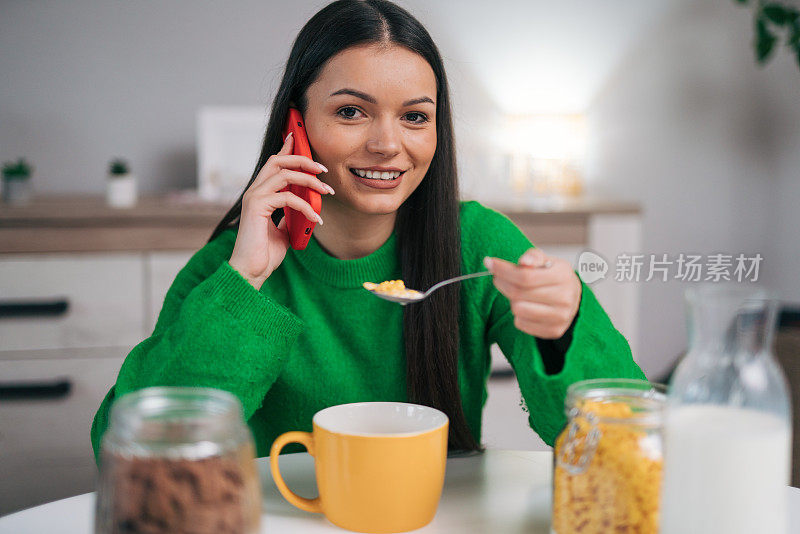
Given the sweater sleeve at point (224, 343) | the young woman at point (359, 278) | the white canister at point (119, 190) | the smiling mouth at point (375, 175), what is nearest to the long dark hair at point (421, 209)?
the young woman at point (359, 278)

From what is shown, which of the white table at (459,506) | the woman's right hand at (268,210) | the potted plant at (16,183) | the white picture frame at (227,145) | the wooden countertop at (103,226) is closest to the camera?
the white table at (459,506)

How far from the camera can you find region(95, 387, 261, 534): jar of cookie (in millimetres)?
436

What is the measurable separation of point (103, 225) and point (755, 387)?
1959mm

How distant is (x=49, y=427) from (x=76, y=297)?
14.6 inches

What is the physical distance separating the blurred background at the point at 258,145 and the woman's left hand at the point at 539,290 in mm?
1533

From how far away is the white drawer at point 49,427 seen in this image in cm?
212

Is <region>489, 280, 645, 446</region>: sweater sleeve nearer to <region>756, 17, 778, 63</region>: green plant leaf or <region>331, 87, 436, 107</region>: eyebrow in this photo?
<region>331, 87, 436, 107</region>: eyebrow

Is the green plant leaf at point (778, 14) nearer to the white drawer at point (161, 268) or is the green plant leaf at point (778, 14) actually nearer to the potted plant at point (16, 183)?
the white drawer at point (161, 268)

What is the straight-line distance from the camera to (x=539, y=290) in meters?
0.71

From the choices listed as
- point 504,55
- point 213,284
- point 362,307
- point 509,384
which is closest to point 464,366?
point 362,307

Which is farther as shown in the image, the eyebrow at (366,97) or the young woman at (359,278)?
the eyebrow at (366,97)

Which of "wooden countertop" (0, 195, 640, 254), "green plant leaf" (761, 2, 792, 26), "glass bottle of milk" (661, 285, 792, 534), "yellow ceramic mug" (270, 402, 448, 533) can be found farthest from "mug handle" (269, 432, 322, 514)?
"green plant leaf" (761, 2, 792, 26)

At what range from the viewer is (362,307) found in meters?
1.09

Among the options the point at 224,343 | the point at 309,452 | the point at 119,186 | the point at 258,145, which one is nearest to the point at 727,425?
the point at 309,452
